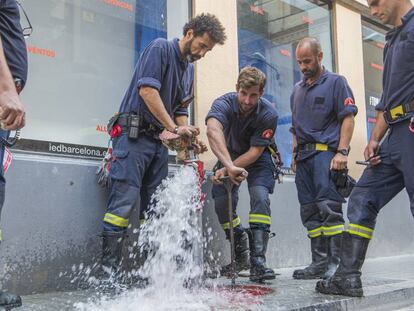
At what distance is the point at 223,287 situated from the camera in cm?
398

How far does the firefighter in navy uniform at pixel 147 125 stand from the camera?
12.3 ft

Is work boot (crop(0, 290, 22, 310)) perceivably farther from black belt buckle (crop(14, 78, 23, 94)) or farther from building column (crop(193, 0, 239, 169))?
building column (crop(193, 0, 239, 169))

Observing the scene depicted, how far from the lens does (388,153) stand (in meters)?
3.45

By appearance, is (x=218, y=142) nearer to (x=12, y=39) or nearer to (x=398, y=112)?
(x=398, y=112)

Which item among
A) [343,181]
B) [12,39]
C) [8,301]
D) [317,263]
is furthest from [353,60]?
[8,301]

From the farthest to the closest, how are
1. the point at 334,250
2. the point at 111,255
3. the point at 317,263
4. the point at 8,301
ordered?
the point at 317,263, the point at 334,250, the point at 111,255, the point at 8,301

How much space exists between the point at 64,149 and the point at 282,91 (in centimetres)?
342

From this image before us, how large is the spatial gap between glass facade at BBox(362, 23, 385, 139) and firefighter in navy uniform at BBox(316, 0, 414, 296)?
4502 mm

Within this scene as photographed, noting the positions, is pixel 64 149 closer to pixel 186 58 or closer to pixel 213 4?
pixel 186 58

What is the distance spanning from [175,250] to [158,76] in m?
1.34

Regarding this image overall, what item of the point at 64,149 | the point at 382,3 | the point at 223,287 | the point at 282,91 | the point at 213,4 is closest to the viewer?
the point at 382,3

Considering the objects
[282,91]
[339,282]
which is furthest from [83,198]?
[282,91]

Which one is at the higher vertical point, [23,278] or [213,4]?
[213,4]

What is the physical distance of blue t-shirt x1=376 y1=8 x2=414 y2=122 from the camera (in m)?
3.33
